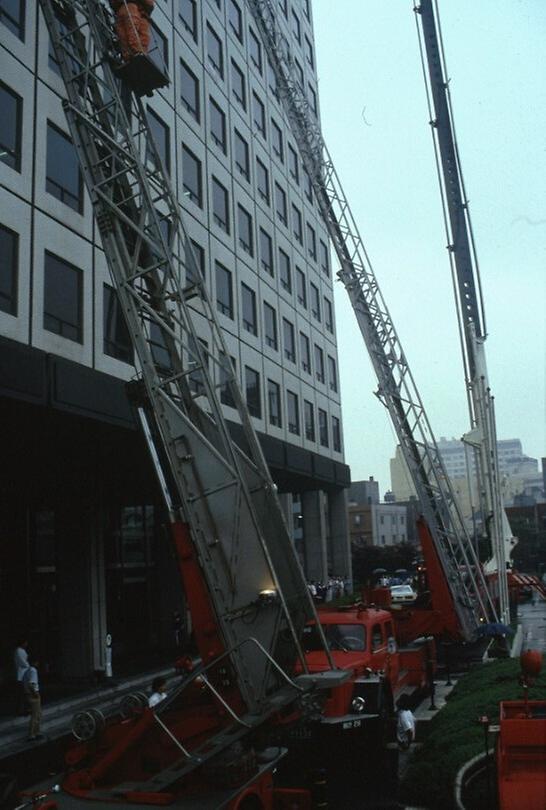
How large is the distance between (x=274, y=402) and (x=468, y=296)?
1021 cm

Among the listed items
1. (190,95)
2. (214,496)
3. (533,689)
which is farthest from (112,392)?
(190,95)

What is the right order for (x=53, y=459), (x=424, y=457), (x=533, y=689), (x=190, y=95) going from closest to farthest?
(x=533, y=689) < (x=424, y=457) < (x=53, y=459) < (x=190, y=95)

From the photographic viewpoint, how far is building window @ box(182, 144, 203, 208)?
27.3 meters

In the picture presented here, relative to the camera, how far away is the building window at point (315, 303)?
41.4m

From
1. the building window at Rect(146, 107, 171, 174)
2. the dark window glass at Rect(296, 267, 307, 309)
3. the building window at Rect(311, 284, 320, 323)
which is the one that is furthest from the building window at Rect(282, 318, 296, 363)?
the building window at Rect(146, 107, 171, 174)

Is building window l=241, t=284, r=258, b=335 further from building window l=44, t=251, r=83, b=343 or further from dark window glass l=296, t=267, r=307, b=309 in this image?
building window l=44, t=251, r=83, b=343

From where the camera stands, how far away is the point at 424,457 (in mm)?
22516

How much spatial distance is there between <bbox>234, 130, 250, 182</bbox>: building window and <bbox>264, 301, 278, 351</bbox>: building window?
5.64 m

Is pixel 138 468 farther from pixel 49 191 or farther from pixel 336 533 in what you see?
pixel 336 533

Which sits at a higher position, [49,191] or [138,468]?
[49,191]

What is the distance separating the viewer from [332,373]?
43969mm

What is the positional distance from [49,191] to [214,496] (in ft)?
42.3

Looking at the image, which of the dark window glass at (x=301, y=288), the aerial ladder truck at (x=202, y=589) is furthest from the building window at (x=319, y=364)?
the aerial ladder truck at (x=202, y=589)

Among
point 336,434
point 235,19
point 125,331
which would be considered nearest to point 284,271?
point 336,434
